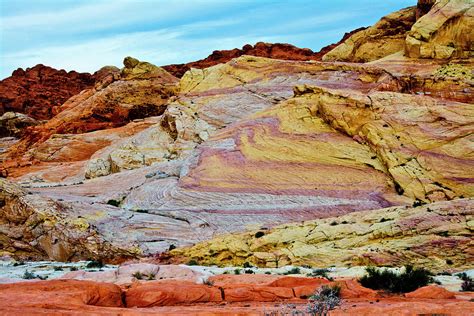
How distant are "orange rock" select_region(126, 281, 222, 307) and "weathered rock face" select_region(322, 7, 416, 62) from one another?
47650mm

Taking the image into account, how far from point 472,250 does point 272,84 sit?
2860 centimetres

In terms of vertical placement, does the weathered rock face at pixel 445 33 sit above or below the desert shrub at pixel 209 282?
above

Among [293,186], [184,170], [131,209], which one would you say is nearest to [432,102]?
[293,186]

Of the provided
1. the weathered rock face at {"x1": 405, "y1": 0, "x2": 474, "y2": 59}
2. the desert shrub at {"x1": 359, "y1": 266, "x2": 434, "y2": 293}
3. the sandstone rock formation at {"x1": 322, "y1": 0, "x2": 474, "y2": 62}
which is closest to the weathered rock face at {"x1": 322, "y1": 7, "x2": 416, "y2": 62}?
→ the sandstone rock formation at {"x1": 322, "y1": 0, "x2": 474, "y2": 62}

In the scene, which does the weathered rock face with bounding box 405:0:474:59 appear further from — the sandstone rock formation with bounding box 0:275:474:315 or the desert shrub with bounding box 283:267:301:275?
the sandstone rock formation with bounding box 0:275:474:315

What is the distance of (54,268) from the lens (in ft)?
75.2

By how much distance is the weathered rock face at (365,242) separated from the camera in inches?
935

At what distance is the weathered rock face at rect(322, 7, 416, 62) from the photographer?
199 feet

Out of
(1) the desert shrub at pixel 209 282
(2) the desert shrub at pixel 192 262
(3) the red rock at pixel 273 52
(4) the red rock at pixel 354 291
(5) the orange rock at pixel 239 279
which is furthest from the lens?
(3) the red rock at pixel 273 52

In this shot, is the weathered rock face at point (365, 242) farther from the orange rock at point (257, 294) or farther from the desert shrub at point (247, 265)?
the orange rock at point (257, 294)

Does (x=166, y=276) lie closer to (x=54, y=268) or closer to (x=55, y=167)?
(x=54, y=268)

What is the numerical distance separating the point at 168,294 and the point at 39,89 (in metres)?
120

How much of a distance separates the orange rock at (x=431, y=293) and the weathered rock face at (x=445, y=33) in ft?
110

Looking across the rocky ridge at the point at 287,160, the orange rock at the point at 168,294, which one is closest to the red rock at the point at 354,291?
the orange rock at the point at 168,294
